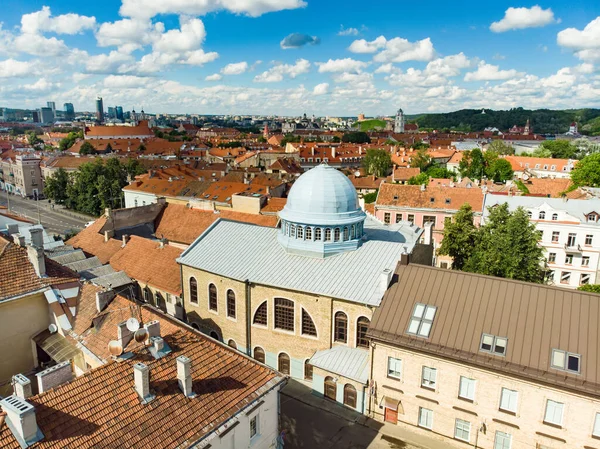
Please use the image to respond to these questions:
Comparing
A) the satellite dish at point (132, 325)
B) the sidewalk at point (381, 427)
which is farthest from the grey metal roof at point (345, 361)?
the satellite dish at point (132, 325)

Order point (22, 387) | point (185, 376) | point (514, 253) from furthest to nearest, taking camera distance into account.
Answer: point (514, 253)
point (185, 376)
point (22, 387)

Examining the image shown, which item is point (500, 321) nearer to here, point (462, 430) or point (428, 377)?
point (428, 377)

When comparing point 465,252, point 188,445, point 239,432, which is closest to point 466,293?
point 239,432

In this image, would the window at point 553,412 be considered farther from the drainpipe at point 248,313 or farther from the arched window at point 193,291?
the arched window at point 193,291

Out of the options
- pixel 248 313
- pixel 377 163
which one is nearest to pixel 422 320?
pixel 248 313

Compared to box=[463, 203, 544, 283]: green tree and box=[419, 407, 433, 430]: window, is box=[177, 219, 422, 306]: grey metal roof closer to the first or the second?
box=[419, 407, 433, 430]: window

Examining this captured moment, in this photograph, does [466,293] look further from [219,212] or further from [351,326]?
[219,212]
